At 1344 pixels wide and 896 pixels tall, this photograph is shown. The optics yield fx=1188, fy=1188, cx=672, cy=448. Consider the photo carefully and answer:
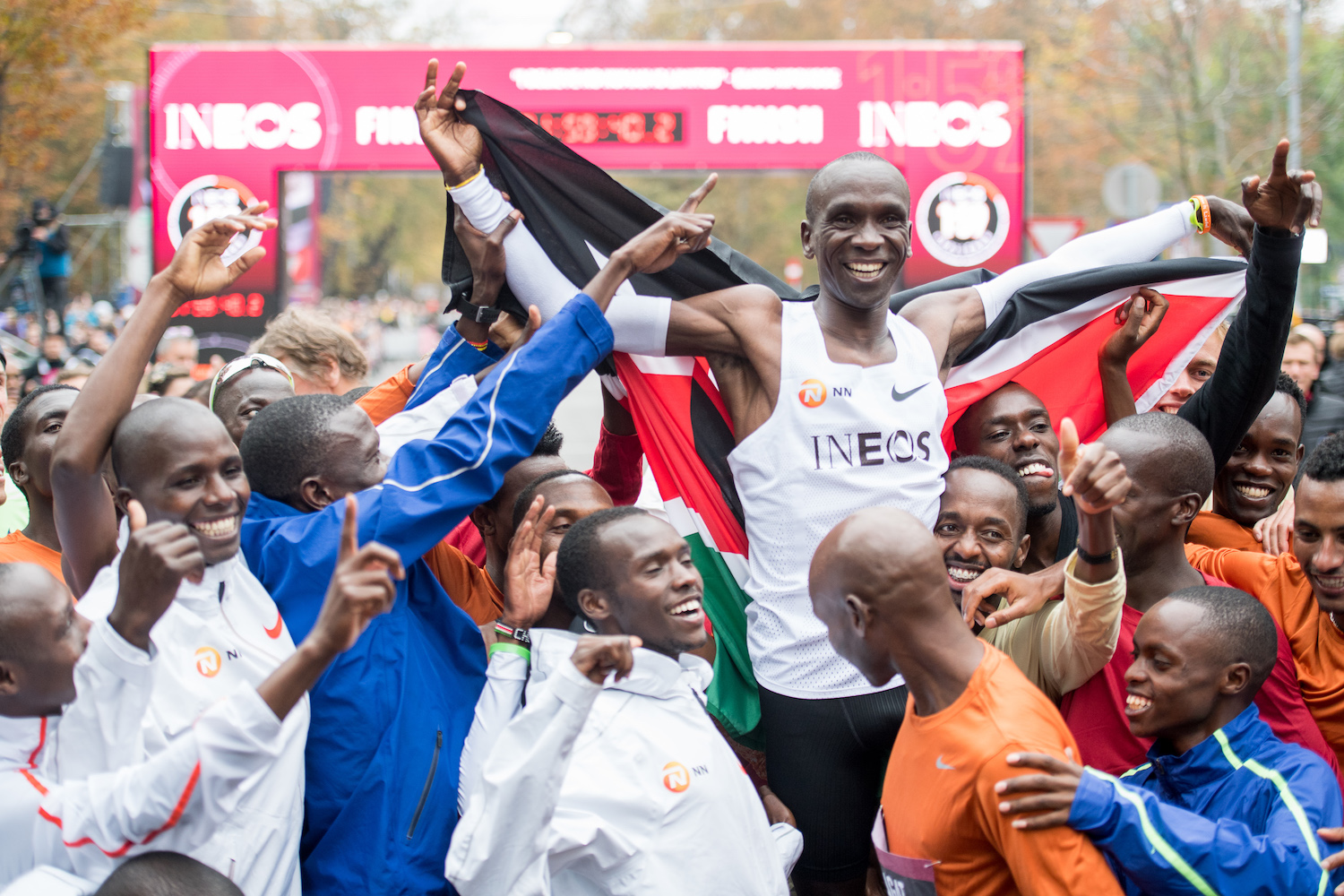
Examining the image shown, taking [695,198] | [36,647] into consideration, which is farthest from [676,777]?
[695,198]

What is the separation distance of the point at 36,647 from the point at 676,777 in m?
1.39

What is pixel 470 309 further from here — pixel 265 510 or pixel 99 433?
pixel 99 433

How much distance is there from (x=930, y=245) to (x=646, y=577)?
959cm

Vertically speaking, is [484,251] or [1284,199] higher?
[1284,199]

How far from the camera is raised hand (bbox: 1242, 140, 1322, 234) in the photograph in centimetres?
345

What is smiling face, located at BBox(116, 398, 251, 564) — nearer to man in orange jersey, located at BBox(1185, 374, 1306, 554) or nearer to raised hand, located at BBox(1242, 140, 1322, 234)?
raised hand, located at BBox(1242, 140, 1322, 234)

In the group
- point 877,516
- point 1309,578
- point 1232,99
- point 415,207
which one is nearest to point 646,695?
point 877,516

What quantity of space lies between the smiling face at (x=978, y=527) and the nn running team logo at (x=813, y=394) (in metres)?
0.49

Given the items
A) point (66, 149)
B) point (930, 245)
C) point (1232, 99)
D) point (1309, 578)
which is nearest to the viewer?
point (1309, 578)

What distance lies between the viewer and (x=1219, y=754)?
2.72m

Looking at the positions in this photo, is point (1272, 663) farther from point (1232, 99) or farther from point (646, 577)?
point (1232, 99)

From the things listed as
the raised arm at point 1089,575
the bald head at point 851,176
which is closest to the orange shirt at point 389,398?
the bald head at point 851,176

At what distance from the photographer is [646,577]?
291 centimetres

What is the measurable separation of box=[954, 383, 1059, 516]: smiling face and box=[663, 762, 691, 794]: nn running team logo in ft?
5.54
